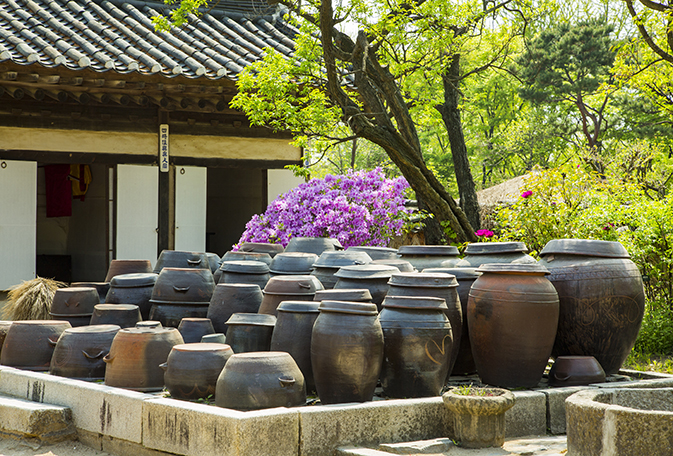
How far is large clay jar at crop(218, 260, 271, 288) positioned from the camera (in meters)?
5.40

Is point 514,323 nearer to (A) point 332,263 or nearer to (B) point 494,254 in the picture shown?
(B) point 494,254

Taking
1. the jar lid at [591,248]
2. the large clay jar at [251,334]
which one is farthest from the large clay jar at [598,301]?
the large clay jar at [251,334]

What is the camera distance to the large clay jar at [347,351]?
389cm

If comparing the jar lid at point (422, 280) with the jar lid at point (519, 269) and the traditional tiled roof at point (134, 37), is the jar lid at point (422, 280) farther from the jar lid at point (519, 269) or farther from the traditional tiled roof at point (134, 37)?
the traditional tiled roof at point (134, 37)

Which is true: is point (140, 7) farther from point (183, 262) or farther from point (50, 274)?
point (183, 262)

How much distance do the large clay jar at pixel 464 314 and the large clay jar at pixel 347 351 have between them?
112cm

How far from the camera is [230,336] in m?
4.55

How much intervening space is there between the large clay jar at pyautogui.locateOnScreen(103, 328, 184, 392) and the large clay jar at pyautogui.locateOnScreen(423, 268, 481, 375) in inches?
80.2

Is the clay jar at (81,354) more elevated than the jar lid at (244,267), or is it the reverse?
the jar lid at (244,267)

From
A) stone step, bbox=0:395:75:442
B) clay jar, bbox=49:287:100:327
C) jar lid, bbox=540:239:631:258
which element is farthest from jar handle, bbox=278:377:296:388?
clay jar, bbox=49:287:100:327

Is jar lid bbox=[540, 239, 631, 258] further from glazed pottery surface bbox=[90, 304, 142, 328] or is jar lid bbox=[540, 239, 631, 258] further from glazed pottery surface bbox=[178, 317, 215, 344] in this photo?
glazed pottery surface bbox=[90, 304, 142, 328]

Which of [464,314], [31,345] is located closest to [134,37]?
[31,345]

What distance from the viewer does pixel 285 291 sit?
4.73m

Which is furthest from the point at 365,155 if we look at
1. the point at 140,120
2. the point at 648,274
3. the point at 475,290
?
the point at 475,290
